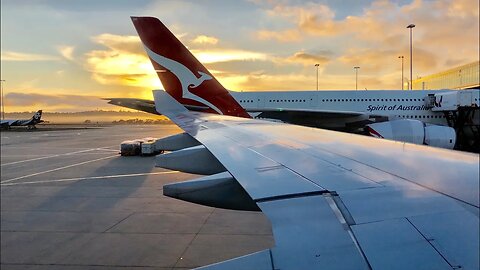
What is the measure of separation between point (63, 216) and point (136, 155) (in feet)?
35.5

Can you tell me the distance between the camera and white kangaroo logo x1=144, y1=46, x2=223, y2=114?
10508mm

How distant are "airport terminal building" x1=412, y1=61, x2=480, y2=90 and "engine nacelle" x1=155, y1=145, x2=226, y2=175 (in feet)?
125

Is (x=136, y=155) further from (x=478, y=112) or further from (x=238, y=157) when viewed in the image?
(x=478, y=112)

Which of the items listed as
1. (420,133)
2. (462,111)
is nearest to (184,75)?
(420,133)

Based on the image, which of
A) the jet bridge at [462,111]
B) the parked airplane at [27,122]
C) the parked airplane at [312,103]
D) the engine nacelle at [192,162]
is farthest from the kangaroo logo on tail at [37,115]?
the engine nacelle at [192,162]

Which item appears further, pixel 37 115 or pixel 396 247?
pixel 37 115

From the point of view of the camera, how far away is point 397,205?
1.38m

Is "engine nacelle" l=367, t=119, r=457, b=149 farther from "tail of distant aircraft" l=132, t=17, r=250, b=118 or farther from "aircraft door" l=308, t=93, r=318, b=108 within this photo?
"aircraft door" l=308, t=93, r=318, b=108

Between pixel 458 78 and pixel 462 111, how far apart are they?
2632cm

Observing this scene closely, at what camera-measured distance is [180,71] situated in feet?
35.0

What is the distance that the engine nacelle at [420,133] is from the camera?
12094 millimetres

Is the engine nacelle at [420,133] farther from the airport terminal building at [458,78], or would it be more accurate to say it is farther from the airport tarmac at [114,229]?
the airport terminal building at [458,78]

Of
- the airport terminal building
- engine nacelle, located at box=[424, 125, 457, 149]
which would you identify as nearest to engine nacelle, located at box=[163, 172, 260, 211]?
engine nacelle, located at box=[424, 125, 457, 149]

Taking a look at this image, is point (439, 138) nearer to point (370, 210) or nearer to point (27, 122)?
point (370, 210)
